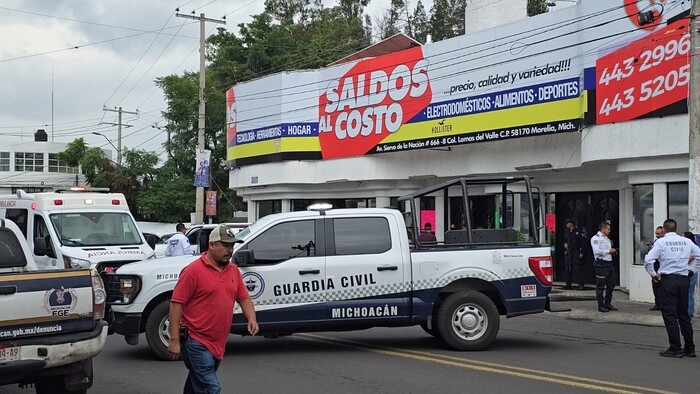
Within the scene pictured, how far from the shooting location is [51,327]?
6.98 metres

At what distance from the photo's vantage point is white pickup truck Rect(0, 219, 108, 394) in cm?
675

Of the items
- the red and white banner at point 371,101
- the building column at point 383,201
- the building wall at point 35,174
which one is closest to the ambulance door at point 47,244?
the red and white banner at point 371,101

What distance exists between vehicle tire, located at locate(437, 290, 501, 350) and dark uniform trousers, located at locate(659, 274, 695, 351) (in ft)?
7.23

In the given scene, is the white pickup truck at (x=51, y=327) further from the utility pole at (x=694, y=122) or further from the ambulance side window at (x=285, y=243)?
the utility pole at (x=694, y=122)

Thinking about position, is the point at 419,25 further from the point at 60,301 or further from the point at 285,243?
the point at 60,301

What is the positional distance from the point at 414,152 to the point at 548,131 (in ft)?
21.8

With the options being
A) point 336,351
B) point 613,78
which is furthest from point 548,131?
point 336,351


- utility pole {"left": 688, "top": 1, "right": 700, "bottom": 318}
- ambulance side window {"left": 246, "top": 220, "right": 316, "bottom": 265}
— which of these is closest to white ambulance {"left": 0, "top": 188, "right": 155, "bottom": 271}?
ambulance side window {"left": 246, "top": 220, "right": 316, "bottom": 265}

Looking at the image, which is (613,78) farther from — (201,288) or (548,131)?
(201,288)

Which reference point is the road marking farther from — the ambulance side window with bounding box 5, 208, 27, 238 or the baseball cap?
the ambulance side window with bounding box 5, 208, 27, 238

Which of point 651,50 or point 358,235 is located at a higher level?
point 651,50

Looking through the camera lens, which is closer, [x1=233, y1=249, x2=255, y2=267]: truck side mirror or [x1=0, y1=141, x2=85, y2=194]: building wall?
[x1=233, y1=249, x2=255, y2=267]: truck side mirror

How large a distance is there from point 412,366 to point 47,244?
883cm

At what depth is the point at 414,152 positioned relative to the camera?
26.6m
